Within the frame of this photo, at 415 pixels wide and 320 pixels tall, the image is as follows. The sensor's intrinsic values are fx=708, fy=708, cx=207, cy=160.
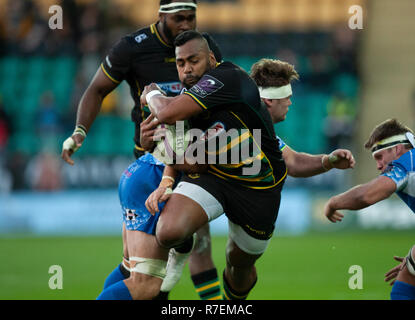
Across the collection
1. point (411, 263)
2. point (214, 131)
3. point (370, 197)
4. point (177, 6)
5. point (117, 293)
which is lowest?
point (117, 293)

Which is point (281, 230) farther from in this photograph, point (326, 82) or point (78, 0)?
point (78, 0)

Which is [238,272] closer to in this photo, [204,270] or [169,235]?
[204,270]

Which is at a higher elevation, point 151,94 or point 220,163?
point 151,94

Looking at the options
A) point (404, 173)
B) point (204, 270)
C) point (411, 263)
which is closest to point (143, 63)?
point (204, 270)

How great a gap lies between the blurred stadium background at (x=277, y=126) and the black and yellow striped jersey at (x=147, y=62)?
3538 millimetres

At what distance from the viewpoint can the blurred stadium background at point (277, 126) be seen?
11438mm

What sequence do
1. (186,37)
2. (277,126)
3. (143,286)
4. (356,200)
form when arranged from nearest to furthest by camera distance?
1. (356,200)
2. (186,37)
3. (143,286)
4. (277,126)

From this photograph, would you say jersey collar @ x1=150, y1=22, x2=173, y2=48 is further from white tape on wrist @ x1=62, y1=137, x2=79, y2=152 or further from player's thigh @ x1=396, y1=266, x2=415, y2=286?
player's thigh @ x1=396, y1=266, x2=415, y2=286

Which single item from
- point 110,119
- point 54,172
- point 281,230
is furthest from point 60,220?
point 281,230

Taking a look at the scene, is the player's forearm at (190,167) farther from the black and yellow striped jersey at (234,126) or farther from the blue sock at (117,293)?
the blue sock at (117,293)

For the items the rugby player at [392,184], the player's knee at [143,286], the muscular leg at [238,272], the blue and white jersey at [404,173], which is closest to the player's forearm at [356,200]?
the rugby player at [392,184]

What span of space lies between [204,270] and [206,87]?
1.90 m

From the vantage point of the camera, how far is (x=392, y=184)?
508 centimetres

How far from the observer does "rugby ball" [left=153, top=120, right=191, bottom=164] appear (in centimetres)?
518
